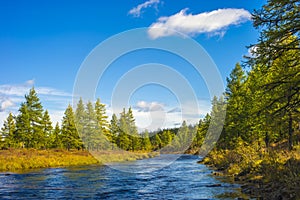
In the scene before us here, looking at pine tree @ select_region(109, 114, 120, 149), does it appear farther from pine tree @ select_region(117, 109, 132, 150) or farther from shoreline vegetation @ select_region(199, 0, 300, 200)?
shoreline vegetation @ select_region(199, 0, 300, 200)

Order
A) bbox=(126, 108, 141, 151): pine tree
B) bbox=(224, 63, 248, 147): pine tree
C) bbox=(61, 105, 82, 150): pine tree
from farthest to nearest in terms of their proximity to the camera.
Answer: bbox=(126, 108, 141, 151): pine tree → bbox=(61, 105, 82, 150): pine tree → bbox=(224, 63, 248, 147): pine tree

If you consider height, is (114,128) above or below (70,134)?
above

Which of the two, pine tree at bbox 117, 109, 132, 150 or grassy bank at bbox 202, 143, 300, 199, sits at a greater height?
pine tree at bbox 117, 109, 132, 150

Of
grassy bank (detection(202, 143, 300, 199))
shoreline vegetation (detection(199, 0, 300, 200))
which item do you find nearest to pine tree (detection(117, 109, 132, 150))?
shoreline vegetation (detection(199, 0, 300, 200))

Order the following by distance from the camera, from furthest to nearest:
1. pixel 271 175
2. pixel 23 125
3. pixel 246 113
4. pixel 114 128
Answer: pixel 114 128, pixel 23 125, pixel 246 113, pixel 271 175

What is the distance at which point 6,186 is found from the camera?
2098 centimetres

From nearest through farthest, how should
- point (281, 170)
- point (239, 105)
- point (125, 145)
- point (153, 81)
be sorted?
point (281, 170), point (239, 105), point (153, 81), point (125, 145)

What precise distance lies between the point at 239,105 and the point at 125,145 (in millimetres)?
45333

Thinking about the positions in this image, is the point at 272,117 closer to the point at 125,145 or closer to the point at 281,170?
the point at 281,170

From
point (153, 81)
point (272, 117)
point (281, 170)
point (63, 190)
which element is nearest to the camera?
point (272, 117)

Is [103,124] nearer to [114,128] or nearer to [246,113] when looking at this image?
[114,128]

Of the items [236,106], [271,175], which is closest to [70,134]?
[236,106]

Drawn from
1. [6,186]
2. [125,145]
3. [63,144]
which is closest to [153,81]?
[125,145]

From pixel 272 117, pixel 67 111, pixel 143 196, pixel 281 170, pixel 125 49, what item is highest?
pixel 125 49
